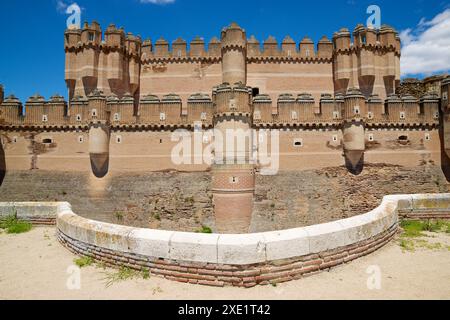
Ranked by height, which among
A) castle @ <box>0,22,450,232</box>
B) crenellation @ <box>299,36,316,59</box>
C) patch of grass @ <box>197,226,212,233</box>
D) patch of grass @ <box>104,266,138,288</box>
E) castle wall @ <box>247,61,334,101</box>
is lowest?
patch of grass @ <box>197,226,212,233</box>

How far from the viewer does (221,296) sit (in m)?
4.98

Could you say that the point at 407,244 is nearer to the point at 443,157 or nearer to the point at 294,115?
the point at 294,115

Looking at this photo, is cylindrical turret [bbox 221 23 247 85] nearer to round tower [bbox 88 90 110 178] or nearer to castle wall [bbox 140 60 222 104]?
castle wall [bbox 140 60 222 104]

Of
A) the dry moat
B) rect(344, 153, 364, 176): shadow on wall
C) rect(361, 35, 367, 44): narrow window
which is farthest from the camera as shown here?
rect(361, 35, 367, 44): narrow window

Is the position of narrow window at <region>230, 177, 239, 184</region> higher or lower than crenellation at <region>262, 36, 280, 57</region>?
lower

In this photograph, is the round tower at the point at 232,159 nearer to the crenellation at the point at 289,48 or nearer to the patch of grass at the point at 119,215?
the patch of grass at the point at 119,215

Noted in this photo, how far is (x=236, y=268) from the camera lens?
527 cm

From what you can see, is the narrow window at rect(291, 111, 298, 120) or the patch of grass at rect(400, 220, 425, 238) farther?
the narrow window at rect(291, 111, 298, 120)

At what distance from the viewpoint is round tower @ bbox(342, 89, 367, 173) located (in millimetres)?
19156

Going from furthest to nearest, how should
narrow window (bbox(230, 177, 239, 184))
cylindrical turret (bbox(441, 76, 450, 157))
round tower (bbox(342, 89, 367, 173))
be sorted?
round tower (bbox(342, 89, 367, 173)) < cylindrical turret (bbox(441, 76, 450, 157)) < narrow window (bbox(230, 177, 239, 184))

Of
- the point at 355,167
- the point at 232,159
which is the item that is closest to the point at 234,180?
the point at 232,159

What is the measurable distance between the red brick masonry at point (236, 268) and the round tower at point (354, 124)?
46.4ft

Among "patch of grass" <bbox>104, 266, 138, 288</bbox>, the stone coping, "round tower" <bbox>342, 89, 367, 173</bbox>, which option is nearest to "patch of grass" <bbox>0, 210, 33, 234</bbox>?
the stone coping

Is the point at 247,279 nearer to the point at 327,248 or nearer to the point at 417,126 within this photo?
the point at 327,248
